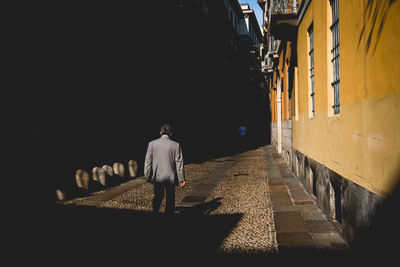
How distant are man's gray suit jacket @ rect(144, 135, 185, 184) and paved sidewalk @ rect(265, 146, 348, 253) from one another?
6.15 feet

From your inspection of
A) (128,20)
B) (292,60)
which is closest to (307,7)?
(292,60)

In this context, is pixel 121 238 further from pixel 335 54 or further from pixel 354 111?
pixel 335 54

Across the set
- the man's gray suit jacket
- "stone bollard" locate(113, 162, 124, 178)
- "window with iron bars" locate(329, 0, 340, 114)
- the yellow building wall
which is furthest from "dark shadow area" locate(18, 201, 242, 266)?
"stone bollard" locate(113, 162, 124, 178)

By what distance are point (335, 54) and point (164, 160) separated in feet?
10.9

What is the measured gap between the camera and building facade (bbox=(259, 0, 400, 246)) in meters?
3.22

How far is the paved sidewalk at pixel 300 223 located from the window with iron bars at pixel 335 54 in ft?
6.28

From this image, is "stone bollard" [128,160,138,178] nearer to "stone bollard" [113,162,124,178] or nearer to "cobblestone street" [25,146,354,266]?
"stone bollard" [113,162,124,178]

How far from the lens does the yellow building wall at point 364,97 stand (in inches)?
124

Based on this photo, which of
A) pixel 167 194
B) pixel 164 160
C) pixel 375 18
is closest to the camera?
pixel 375 18

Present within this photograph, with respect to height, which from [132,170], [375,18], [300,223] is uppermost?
[375,18]

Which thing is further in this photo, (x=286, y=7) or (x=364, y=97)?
(x=286, y=7)

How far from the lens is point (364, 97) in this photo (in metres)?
3.87

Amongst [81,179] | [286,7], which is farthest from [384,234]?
[286,7]

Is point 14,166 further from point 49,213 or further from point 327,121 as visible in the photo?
point 327,121
